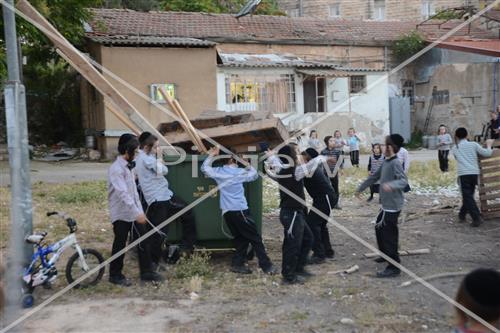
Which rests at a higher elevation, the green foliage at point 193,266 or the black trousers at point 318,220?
the black trousers at point 318,220

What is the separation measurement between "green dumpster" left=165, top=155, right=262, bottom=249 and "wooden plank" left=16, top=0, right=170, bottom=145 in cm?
53

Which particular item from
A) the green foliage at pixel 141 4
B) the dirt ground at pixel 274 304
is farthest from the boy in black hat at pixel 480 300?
the green foliage at pixel 141 4

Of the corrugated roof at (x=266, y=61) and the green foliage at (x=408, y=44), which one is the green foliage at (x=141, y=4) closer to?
the corrugated roof at (x=266, y=61)

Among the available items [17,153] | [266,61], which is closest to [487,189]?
[17,153]

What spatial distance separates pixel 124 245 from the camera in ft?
19.2

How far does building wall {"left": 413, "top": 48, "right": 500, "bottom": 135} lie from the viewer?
22.3m

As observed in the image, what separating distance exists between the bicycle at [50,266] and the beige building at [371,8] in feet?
97.3

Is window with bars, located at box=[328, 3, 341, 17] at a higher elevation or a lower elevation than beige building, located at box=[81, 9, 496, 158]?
higher

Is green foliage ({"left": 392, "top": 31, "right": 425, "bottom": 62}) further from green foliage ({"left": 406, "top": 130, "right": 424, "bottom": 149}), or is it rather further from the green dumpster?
the green dumpster

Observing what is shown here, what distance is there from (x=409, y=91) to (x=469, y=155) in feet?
57.9

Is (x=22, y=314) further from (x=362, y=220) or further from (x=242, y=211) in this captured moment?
(x=362, y=220)

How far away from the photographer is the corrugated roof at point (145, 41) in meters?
17.6

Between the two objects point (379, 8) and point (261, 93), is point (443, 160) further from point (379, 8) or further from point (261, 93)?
point (379, 8)

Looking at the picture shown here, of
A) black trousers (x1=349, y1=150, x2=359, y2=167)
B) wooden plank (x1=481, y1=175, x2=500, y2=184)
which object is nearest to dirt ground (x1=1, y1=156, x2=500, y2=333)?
wooden plank (x1=481, y1=175, x2=500, y2=184)
